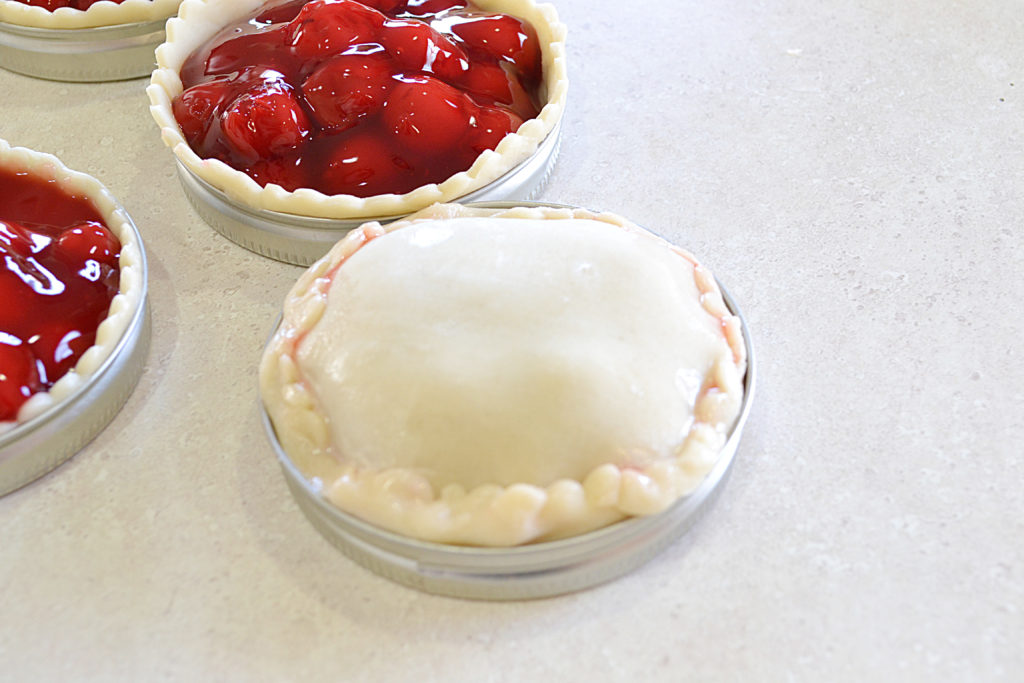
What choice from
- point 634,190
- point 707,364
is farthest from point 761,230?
point 707,364

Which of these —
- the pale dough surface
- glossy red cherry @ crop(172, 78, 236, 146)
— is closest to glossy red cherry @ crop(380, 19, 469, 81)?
Result: glossy red cherry @ crop(172, 78, 236, 146)

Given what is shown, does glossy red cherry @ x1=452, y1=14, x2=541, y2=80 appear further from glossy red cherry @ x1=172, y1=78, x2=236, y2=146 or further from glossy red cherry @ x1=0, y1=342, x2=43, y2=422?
glossy red cherry @ x1=0, y1=342, x2=43, y2=422

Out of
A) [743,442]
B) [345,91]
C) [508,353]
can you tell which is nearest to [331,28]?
[345,91]

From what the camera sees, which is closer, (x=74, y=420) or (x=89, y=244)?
(x=74, y=420)

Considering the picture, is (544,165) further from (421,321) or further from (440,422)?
(440,422)

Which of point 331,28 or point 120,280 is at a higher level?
point 331,28

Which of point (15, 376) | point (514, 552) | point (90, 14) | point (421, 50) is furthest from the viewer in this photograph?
point (90, 14)

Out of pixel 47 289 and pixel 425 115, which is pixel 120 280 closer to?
pixel 47 289
